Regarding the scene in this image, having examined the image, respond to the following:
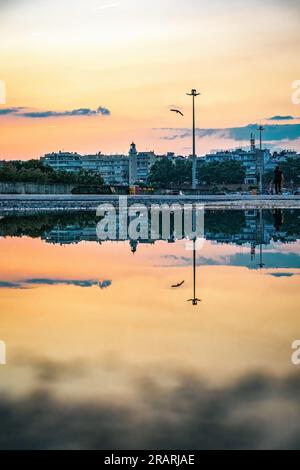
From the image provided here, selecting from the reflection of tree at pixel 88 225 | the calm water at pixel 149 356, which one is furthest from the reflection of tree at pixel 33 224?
the calm water at pixel 149 356

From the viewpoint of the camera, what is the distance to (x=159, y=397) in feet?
11.2

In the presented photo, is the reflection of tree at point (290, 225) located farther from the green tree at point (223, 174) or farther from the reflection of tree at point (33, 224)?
the green tree at point (223, 174)

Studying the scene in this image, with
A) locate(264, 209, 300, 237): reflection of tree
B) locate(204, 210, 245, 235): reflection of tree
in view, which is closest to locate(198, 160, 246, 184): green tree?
locate(264, 209, 300, 237): reflection of tree

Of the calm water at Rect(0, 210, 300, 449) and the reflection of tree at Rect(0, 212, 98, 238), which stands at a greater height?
the calm water at Rect(0, 210, 300, 449)

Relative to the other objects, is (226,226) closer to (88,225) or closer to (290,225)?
(290,225)

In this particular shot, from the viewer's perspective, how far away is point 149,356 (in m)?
4.15

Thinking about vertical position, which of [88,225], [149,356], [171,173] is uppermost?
[171,173]

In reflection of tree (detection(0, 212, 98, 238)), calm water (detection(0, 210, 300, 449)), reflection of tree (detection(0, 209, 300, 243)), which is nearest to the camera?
calm water (detection(0, 210, 300, 449))

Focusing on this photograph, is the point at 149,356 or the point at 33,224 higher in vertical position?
the point at 149,356

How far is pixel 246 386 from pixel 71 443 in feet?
3.28

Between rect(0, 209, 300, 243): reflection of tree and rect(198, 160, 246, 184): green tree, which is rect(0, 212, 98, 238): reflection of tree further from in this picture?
A: rect(198, 160, 246, 184): green tree

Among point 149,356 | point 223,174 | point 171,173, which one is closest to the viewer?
point 149,356

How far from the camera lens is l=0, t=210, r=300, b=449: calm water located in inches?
120

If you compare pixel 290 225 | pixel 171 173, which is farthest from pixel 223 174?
pixel 290 225
